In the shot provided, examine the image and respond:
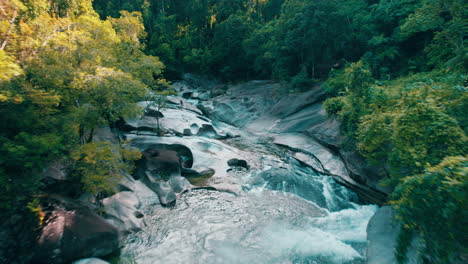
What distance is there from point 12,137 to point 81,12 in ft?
35.7

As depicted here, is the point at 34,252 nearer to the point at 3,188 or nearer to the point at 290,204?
the point at 3,188

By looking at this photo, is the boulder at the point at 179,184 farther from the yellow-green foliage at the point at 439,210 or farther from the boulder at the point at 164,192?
the yellow-green foliage at the point at 439,210

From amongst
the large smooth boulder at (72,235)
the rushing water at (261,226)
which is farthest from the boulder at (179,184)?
the large smooth boulder at (72,235)

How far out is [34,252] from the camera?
19.7 ft

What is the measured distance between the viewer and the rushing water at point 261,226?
7609 millimetres

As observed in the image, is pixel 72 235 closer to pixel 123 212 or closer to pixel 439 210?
pixel 123 212

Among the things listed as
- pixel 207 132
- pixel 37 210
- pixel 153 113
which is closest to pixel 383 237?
pixel 37 210

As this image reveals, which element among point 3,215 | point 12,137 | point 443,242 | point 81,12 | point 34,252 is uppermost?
point 81,12

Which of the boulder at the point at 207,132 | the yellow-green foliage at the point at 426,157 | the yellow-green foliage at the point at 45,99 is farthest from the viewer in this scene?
the boulder at the point at 207,132

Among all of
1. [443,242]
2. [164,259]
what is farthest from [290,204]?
[443,242]

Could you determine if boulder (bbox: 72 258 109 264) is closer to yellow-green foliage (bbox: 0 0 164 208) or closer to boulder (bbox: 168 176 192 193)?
yellow-green foliage (bbox: 0 0 164 208)

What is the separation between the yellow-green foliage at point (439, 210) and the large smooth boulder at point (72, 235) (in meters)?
7.92

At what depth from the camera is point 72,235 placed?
6656 millimetres

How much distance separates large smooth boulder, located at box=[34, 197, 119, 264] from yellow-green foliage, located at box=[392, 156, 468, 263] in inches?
312
